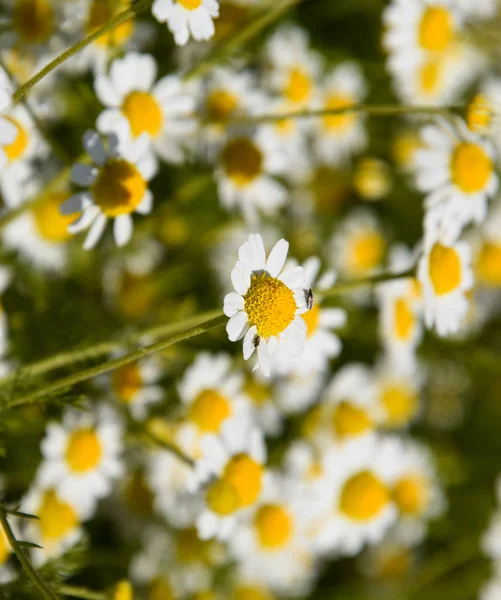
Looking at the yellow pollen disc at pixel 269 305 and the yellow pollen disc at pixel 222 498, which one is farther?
the yellow pollen disc at pixel 222 498

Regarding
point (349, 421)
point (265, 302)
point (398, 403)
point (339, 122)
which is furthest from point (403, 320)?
point (265, 302)

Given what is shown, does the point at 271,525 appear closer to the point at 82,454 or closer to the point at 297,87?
the point at 82,454

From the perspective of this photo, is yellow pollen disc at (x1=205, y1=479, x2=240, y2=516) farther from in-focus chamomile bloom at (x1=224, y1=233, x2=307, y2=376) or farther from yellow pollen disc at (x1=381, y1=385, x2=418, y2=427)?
yellow pollen disc at (x1=381, y1=385, x2=418, y2=427)

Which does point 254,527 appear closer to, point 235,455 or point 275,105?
point 235,455

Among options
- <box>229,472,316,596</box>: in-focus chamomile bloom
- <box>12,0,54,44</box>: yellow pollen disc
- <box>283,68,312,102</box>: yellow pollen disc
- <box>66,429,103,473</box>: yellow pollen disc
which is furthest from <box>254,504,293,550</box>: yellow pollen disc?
<box>12,0,54,44</box>: yellow pollen disc

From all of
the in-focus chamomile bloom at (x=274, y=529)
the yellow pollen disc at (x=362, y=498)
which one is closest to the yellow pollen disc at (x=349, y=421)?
the yellow pollen disc at (x=362, y=498)

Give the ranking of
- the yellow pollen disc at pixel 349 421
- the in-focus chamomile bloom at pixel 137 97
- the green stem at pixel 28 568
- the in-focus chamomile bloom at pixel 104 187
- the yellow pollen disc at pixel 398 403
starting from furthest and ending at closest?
the yellow pollen disc at pixel 398 403
the yellow pollen disc at pixel 349 421
the in-focus chamomile bloom at pixel 137 97
the in-focus chamomile bloom at pixel 104 187
the green stem at pixel 28 568

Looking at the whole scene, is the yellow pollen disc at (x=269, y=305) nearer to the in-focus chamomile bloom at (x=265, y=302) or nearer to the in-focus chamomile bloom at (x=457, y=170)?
the in-focus chamomile bloom at (x=265, y=302)
